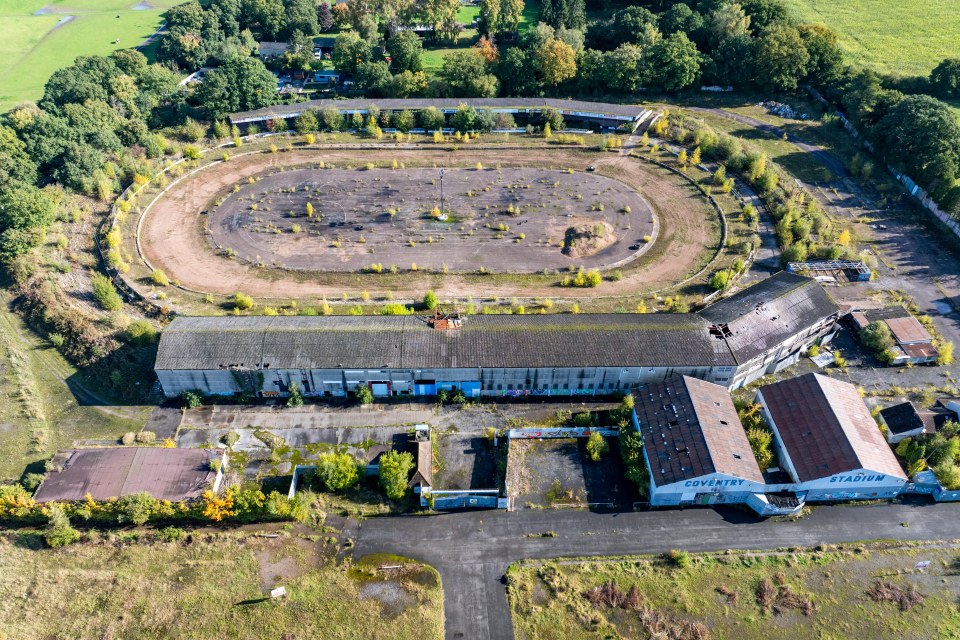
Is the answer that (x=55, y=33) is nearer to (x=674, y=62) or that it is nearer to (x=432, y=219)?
(x=432, y=219)

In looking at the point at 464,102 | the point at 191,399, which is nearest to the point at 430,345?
the point at 191,399

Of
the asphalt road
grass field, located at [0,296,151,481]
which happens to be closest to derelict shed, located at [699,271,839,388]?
the asphalt road

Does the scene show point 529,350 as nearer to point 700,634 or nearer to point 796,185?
point 700,634

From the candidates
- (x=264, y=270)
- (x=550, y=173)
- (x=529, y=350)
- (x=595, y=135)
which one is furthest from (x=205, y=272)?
(x=595, y=135)

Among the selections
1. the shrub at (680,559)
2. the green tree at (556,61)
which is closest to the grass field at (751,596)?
the shrub at (680,559)

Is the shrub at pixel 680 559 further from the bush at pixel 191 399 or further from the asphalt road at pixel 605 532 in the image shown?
the bush at pixel 191 399

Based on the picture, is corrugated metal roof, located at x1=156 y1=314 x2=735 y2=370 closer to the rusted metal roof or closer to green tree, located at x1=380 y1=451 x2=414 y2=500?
green tree, located at x1=380 y1=451 x2=414 y2=500

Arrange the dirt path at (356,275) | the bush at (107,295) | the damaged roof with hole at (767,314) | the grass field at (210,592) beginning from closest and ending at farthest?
the grass field at (210,592) < the damaged roof with hole at (767,314) < the bush at (107,295) < the dirt path at (356,275)
